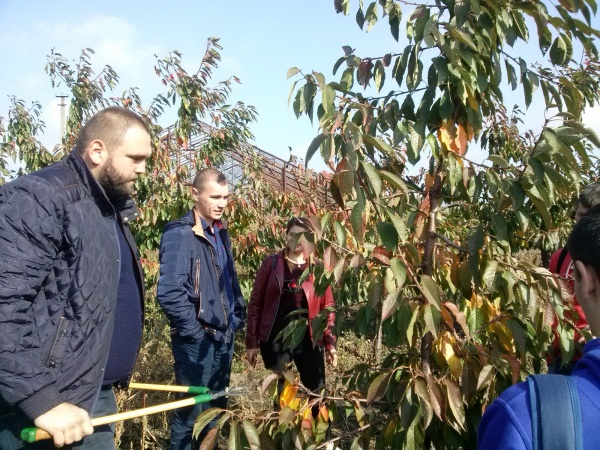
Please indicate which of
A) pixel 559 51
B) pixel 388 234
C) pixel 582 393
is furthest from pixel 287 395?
pixel 559 51

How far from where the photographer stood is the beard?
2.05 meters

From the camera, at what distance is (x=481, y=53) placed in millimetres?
1935

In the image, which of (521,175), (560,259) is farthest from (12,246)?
(560,259)

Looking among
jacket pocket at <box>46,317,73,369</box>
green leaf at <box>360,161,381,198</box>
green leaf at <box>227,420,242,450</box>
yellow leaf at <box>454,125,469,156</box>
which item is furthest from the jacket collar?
yellow leaf at <box>454,125,469,156</box>

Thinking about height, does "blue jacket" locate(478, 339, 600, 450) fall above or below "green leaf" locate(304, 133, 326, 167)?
below

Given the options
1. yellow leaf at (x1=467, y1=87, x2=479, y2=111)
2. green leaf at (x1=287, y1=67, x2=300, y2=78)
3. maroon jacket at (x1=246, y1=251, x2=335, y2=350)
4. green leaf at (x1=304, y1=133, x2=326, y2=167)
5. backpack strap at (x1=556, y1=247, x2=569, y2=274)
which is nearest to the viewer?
green leaf at (x1=304, y1=133, x2=326, y2=167)

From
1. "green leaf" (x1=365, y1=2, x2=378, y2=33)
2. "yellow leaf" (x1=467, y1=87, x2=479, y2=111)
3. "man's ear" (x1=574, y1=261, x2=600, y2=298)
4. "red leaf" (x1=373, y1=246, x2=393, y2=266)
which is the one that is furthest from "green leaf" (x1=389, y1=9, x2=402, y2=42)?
"man's ear" (x1=574, y1=261, x2=600, y2=298)

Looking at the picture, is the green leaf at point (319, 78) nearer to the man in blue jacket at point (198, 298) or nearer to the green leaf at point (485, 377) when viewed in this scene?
the green leaf at point (485, 377)

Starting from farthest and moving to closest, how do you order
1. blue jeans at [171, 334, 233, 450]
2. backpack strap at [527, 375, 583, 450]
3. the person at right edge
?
blue jeans at [171, 334, 233, 450]
the person at right edge
backpack strap at [527, 375, 583, 450]

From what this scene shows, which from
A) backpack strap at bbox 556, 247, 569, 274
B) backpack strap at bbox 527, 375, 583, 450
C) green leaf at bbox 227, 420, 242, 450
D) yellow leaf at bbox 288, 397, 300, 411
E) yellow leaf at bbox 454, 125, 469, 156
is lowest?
green leaf at bbox 227, 420, 242, 450

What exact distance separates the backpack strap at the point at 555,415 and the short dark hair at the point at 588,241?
23 cm

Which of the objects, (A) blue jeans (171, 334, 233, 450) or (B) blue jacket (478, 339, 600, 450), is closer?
(B) blue jacket (478, 339, 600, 450)

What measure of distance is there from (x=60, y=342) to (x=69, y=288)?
0.54 ft

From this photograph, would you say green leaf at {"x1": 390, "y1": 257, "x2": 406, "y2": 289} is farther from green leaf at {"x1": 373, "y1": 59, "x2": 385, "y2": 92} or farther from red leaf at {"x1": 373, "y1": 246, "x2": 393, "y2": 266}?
green leaf at {"x1": 373, "y1": 59, "x2": 385, "y2": 92}
